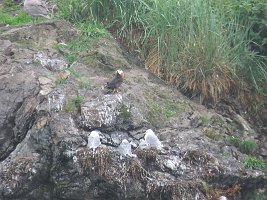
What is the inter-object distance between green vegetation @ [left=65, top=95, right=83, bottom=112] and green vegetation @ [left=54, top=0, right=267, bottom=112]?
1667mm

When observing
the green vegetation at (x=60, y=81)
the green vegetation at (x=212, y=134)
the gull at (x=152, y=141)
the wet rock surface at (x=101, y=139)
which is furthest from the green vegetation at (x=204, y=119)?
the green vegetation at (x=60, y=81)

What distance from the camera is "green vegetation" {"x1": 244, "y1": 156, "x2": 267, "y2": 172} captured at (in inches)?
279

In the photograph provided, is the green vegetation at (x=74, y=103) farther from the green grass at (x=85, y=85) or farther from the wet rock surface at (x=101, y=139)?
the green grass at (x=85, y=85)

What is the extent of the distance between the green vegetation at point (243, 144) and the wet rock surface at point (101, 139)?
143 millimetres

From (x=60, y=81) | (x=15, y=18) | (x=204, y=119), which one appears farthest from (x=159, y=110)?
(x=15, y=18)

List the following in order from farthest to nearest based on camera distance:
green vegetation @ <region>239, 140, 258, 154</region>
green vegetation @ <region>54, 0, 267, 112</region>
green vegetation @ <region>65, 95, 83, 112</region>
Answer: green vegetation @ <region>54, 0, 267, 112</region> → green vegetation @ <region>239, 140, 258, 154</region> → green vegetation @ <region>65, 95, 83, 112</region>

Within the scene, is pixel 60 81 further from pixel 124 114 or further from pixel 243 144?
pixel 243 144

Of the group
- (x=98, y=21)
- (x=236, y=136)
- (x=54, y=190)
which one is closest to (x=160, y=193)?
(x=54, y=190)

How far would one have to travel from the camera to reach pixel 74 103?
23.1 feet

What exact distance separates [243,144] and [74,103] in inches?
81.5

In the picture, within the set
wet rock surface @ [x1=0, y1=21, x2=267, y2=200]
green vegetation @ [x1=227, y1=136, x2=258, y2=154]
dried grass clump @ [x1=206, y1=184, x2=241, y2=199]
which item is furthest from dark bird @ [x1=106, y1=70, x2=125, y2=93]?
dried grass clump @ [x1=206, y1=184, x2=241, y2=199]

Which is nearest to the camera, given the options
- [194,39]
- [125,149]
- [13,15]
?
[125,149]

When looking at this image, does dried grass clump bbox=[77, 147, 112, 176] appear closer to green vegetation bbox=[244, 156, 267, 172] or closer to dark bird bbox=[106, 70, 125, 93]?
dark bird bbox=[106, 70, 125, 93]

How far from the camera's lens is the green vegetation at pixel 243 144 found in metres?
7.48
